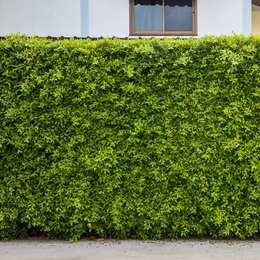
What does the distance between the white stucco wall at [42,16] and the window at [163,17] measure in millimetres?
1694

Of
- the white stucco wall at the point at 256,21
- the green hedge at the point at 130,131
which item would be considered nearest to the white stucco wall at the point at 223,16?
the white stucco wall at the point at 256,21

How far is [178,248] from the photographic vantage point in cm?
400

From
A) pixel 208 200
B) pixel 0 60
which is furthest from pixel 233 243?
pixel 0 60

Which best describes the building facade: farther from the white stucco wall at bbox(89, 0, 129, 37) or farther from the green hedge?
the green hedge

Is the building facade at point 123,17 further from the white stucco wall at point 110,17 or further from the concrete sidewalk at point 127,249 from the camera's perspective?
the concrete sidewalk at point 127,249

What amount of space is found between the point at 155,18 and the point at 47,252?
22.8ft

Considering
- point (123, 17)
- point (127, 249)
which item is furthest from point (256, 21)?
point (127, 249)

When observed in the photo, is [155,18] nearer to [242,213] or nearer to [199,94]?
[199,94]

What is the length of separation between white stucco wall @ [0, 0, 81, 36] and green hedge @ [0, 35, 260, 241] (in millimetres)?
4511

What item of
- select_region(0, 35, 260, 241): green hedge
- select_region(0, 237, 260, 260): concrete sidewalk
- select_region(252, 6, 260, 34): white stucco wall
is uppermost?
select_region(252, 6, 260, 34): white stucco wall

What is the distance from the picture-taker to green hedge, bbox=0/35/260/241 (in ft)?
13.3

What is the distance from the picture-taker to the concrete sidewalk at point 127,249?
3764mm

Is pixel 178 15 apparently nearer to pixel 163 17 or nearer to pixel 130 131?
pixel 163 17

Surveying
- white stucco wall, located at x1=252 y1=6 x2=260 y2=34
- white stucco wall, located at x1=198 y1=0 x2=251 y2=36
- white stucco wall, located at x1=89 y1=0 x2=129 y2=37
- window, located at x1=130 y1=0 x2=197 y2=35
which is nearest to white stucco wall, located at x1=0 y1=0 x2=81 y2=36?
white stucco wall, located at x1=89 y1=0 x2=129 y2=37
